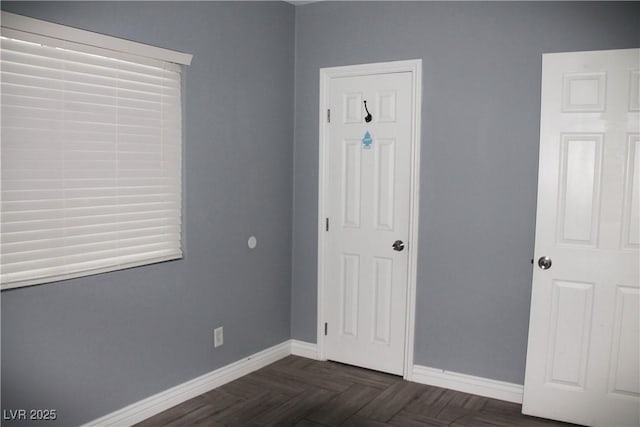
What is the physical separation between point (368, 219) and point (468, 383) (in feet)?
4.19

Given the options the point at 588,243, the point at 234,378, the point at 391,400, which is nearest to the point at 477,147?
the point at 588,243

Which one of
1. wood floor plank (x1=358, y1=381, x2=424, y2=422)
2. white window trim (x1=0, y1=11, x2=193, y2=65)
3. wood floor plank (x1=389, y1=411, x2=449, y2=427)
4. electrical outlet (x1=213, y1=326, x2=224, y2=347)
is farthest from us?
electrical outlet (x1=213, y1=326, x2=224, y2=347)

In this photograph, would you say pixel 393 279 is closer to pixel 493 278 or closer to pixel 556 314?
pixel 493 278

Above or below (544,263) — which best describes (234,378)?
below

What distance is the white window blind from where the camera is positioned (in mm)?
2473

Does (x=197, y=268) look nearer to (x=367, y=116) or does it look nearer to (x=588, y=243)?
(x=367, y=116)

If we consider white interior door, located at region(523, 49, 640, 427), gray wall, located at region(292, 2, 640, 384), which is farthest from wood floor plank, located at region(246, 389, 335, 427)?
white interior door, located at region(523, 49, 640, 427)

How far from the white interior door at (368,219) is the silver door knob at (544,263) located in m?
0.90

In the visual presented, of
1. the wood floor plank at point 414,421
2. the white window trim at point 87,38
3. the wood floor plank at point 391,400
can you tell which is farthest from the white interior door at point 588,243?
the white window trim at point 87,38

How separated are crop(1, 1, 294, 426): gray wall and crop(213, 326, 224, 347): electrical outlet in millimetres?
46

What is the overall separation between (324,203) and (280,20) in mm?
1370

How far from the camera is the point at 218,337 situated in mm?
3600

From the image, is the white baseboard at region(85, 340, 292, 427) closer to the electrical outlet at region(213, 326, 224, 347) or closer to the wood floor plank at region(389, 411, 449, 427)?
the electrical outlet at region(213, 326, 224, 347)

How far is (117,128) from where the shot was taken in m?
2.90
